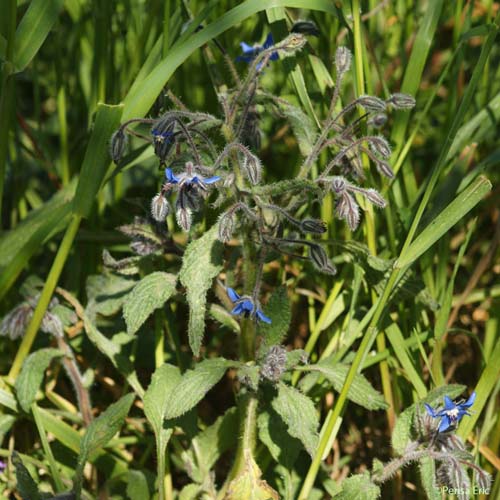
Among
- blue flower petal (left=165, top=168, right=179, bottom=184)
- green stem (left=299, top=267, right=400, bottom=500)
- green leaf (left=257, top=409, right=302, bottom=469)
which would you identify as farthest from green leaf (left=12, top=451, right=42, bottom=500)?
blue flower petal (left=165, top=168, right=179, bottom=184)

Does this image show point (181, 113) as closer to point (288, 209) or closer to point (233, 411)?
point (288, 209)

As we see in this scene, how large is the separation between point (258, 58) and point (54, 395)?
1.16m

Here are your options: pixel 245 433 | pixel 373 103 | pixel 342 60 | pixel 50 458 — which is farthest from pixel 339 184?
pixel 50 458

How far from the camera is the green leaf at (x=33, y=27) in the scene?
6.64ft

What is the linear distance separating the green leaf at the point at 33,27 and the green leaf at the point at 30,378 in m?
0.78

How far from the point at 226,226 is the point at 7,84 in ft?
2.41

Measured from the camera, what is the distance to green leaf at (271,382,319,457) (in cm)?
194

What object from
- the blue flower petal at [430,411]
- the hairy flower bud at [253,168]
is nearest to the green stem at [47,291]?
the hairy flower bud at [253,168]

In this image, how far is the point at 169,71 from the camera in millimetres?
1948

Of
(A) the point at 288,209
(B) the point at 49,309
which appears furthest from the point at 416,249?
(B) the point at 49,309

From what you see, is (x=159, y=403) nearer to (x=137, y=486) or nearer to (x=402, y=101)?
(x=137, y=486)

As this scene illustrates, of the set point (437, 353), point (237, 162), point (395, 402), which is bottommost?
point (395, 402)

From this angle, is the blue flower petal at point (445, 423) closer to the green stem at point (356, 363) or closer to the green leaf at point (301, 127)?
the green stem at point (356, 363)

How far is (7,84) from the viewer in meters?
2.11
